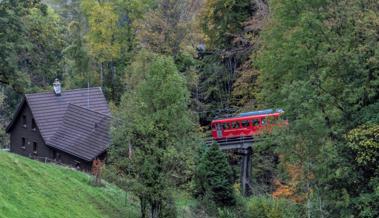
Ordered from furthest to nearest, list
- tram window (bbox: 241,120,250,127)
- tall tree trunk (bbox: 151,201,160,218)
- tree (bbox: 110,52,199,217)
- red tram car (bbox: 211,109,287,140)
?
tram window (bbox: 241,120,250,127)
red tram car (bbox: 211,109,287,140)
tall tree trunk (bbox: 151,201,160,218)
tree (bbox: 110,52,199,217)

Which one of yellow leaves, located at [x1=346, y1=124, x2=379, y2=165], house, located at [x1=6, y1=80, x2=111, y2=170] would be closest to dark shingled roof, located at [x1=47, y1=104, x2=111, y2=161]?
house, located at [x1=6, y1=80, x2=111, y2=170]

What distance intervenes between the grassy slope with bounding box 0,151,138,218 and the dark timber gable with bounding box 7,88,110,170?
598 centimetres

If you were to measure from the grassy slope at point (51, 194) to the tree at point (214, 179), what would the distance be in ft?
19.5

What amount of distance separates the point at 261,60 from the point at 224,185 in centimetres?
706

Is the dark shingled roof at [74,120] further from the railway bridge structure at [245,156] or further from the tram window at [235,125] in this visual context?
the tram window at [235,125]

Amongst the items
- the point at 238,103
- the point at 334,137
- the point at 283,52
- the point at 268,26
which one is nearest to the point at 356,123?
the point at 334,137

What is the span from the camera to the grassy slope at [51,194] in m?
21.0

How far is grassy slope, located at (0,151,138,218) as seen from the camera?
68.8 ft

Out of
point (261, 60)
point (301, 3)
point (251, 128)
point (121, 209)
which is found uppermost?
point (301, 3)

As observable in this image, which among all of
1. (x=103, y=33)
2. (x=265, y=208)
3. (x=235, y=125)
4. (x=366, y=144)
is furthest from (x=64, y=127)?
(x=366, y=144)

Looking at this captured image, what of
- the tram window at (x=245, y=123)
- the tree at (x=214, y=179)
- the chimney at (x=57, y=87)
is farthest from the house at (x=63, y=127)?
the tram window at (x=245, y=123)

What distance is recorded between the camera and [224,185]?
34.5 meters

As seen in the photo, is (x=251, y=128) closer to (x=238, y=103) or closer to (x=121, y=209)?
(x=238, y=103)

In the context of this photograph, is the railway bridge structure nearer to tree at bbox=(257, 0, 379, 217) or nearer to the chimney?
the chimney
